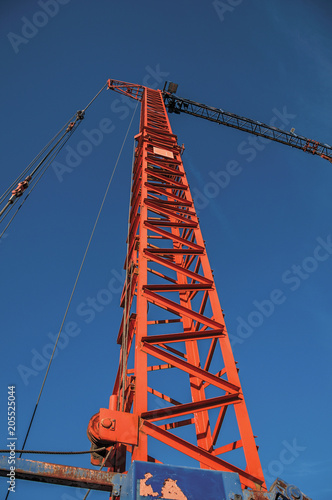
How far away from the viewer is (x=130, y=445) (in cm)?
465

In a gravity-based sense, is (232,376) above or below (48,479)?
above

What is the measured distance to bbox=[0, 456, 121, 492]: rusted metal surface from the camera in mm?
3373

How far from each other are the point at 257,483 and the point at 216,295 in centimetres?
355

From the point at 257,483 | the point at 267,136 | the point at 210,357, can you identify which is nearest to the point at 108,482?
the point at 257,483

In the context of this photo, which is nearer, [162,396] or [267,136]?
[162,396]

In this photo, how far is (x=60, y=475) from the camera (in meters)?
3.46

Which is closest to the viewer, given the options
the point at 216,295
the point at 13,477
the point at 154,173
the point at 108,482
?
the point at 13,477

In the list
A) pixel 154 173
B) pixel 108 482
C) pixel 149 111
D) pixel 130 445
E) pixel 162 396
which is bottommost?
pixel 108 482

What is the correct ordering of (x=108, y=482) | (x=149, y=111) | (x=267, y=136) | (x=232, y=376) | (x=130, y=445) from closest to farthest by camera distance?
(x=108, y=482), (x=130, y=445), (x=232, y=376), (x=149, y=111), (x=267, y=136)

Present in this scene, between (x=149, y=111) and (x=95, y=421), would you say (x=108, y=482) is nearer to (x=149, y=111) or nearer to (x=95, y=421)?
(x=95, y=421)

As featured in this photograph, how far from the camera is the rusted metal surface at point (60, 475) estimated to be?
3.37m

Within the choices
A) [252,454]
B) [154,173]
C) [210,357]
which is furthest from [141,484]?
[154,173]

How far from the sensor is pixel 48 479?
11.3ft

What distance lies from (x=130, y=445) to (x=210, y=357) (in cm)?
283
